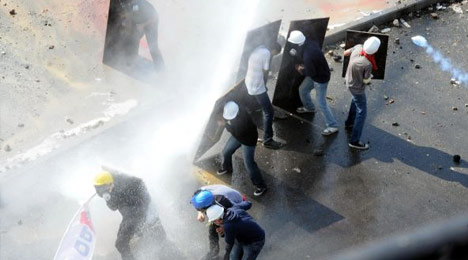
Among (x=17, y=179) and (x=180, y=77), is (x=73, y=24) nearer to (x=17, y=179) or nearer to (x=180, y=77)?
(x=180, y=77)

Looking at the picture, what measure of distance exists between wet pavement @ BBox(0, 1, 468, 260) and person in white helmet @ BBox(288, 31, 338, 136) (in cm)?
33

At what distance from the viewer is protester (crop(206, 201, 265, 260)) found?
495 centimetres

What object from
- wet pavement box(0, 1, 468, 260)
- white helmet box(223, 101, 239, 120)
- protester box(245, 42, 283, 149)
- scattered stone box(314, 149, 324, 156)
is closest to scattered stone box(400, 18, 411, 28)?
wet pavement box(0, 1, 468, 260)

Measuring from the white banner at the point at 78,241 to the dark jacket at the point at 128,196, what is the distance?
0.29 m

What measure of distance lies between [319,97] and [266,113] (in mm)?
838

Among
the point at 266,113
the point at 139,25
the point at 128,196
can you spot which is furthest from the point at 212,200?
the point at 139,25

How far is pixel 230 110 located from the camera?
599 cm

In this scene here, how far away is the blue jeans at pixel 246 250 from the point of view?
17.3 feet

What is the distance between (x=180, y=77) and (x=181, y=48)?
84 cm

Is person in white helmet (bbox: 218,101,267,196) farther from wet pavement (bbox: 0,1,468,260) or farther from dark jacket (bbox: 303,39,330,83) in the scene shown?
dark jacket (bbox: 303,39,330,83)

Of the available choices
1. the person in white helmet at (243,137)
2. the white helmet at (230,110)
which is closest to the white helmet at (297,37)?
the person in white helmet at (243,137)

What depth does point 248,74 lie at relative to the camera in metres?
7.08

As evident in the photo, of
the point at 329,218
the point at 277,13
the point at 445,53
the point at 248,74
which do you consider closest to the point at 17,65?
the point at 248,74

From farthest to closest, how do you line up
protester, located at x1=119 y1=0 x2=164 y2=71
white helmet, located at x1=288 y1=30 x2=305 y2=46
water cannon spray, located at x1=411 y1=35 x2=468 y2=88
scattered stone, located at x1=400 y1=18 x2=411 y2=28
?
scattered stone, located at x1=400 y1=18 x2=411 y2=28 < water cannon spray, located at x1=411 y1=35 x2=468 y2=88 < protester, located at x1=119 y1=0 x2=164 y2=71 < white helmet, located at x1=288 y1=30 x2=305 y2=46
